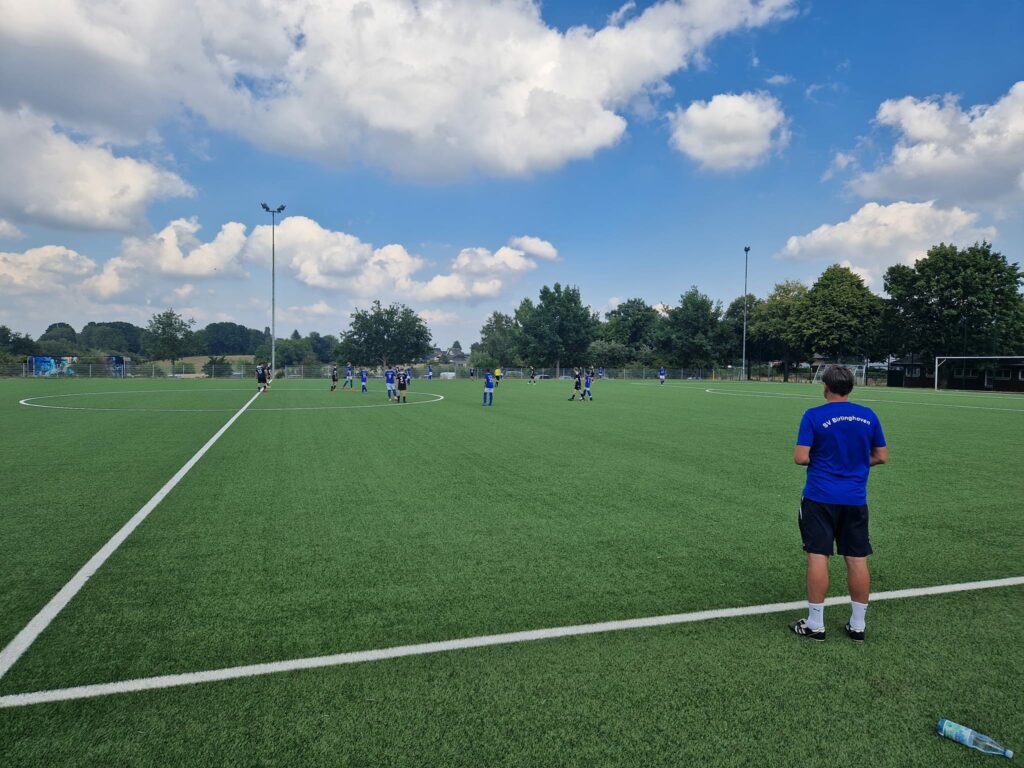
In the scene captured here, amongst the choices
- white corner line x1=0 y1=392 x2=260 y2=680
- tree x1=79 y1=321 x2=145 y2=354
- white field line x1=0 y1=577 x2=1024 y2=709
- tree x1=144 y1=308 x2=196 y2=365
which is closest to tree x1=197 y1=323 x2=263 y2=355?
tree x1=79 y1=321 x2=145 y2=354

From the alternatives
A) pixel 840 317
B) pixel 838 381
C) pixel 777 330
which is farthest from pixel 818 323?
pixel 838 381

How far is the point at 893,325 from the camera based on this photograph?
193 ft

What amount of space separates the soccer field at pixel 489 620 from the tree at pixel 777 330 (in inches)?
2632

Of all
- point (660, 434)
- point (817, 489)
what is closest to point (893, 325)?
point (660, 434)

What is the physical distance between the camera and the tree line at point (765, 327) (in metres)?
54.2

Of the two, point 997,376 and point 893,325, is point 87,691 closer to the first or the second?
point 997,376

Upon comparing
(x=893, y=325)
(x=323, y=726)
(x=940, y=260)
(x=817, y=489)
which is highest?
(x=940, y=260)

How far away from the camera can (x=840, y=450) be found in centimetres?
413

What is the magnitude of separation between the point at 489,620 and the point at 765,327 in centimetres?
7742

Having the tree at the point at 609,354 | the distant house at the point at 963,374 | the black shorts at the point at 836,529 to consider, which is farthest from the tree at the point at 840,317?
the black shorts at the point at 836,529

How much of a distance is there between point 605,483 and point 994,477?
21.9ft

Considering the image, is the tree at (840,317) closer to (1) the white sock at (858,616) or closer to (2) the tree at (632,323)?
(2) the tree at (632,323)

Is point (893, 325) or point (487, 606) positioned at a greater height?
point (893, 325)

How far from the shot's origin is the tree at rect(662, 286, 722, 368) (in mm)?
78875
